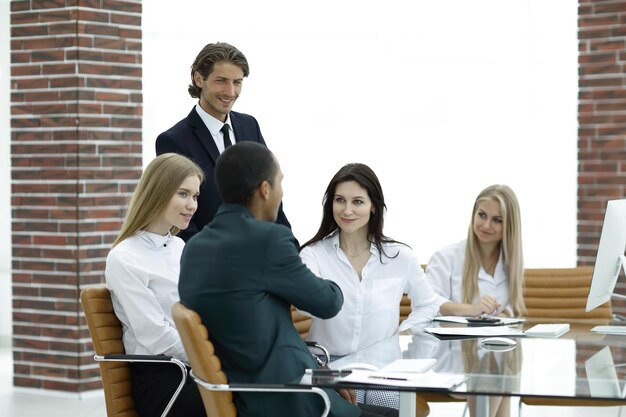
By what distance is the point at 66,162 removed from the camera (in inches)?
232

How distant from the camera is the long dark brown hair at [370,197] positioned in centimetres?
383

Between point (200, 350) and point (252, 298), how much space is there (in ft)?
0.64

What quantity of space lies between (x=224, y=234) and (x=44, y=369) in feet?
12.0

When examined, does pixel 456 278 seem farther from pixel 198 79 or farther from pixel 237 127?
pixel 198 79

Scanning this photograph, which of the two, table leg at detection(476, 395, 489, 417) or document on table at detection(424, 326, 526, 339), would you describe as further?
document on table at detection(424, 326, 526, 339)

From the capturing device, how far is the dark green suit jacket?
8.79ft

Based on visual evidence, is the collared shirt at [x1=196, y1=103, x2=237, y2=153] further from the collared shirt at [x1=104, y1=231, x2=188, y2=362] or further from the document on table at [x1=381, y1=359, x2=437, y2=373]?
the document on table at [x1=381, y1=359, x2=437, y2=373]

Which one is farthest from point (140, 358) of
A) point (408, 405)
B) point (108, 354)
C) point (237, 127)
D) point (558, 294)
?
point (558, 294)

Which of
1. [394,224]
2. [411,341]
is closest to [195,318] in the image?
[411,341]

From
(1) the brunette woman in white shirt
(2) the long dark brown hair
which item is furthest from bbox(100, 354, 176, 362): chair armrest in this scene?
(2) the long dark brown hair

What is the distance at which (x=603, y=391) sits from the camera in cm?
248

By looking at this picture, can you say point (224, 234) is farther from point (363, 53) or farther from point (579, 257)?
point (363, 53)

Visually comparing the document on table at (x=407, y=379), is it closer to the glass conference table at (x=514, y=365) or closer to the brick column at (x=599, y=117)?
the glass conference table at (x=514, y=365)

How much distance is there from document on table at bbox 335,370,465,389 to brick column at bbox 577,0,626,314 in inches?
136
